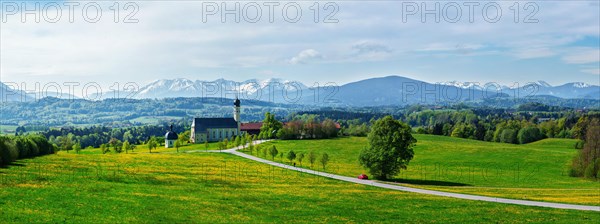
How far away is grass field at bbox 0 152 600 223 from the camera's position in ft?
100

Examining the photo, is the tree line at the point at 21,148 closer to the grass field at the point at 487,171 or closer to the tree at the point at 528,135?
the grass field at the point at 487,171

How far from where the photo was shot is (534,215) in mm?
39375

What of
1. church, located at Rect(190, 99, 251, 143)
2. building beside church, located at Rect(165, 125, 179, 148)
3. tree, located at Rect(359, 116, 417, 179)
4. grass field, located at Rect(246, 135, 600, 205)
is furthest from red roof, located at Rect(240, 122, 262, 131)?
tree, located at Rect(359, 116, 417, 179)

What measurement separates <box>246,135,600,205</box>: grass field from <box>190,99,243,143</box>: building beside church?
42.8 m

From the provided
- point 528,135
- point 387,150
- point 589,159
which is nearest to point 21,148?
point 387,150

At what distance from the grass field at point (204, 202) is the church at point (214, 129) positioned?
10832cm

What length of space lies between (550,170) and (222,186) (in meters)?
63.0

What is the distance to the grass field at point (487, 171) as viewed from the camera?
5693 centimetres

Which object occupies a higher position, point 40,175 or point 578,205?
point 40,175

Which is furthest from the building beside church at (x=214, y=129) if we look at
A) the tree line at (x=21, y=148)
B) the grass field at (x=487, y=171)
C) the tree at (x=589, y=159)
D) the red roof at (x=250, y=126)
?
the tree at (x=589, y=159)

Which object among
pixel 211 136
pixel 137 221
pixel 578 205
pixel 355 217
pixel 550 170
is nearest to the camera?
pixel 137 221

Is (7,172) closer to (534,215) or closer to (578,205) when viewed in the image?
(534,215)

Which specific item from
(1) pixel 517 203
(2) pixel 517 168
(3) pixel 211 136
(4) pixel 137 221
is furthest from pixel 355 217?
(3) pixel 211 136

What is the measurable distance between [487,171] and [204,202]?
200ft
